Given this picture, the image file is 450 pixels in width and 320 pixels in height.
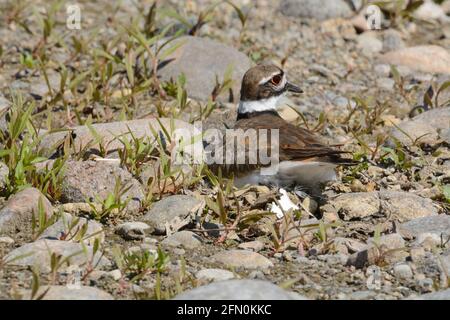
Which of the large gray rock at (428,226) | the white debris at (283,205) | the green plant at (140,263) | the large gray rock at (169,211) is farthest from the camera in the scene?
the white debris at (283,205)

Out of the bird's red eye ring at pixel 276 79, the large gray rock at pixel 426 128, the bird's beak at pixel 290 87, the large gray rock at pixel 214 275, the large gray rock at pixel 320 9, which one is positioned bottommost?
the large gray rock at pixel 214 275

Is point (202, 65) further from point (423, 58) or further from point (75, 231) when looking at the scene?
point (75, 231)

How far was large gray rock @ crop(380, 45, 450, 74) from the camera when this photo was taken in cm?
940

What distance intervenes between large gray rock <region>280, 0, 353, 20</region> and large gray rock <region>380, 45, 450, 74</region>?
1055 millimetres

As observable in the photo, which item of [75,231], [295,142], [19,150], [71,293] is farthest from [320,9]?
[71,293]

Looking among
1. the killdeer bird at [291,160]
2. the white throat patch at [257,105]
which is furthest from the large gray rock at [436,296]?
the white throat patch at [257,105]

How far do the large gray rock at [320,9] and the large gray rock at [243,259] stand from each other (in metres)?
5.62

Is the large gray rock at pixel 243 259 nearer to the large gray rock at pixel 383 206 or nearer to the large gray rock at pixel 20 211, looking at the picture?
the large gray rock at pixel 383 206

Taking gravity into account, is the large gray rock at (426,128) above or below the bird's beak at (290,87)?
below

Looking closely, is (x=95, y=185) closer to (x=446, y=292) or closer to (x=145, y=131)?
(x=145, y=131)

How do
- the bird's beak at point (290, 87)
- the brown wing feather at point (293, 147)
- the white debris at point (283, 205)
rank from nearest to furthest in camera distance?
1. the white debris at point (283, 205)
2. the brown wing feather at point (293, 147)
3. the bird's beak at point (290, 87)

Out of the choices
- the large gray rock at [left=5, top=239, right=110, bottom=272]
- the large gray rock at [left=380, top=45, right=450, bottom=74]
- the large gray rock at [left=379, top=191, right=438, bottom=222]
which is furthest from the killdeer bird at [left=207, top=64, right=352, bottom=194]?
the large gray rock at [left=380, top=45, right=450, bottom=74]

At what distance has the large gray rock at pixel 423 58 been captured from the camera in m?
9.40

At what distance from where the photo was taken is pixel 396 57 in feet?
31.7
